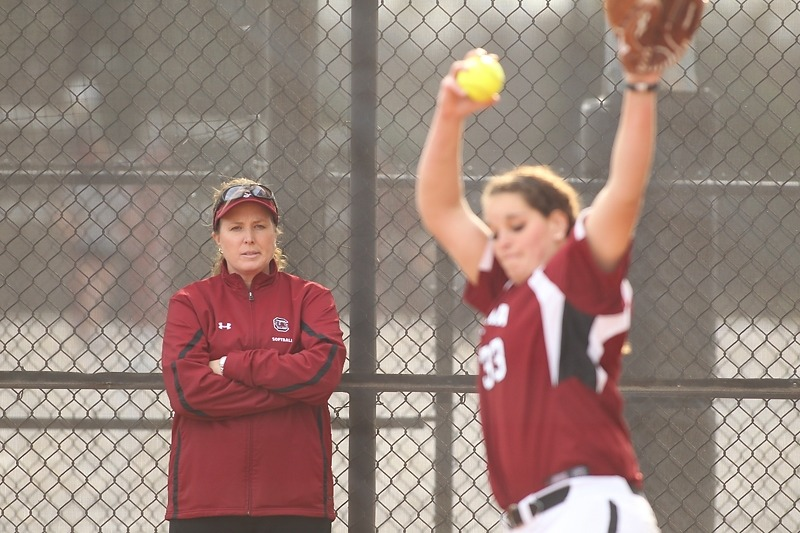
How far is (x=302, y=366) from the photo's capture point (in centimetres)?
364

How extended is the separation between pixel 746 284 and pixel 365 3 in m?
2.00

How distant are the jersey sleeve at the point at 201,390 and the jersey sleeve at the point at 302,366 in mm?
38

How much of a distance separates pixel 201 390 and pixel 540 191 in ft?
5.46

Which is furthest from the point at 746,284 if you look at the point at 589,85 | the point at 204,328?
the point at 204,328

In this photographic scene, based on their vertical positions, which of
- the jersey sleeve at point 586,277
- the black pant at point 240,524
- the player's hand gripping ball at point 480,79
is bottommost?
the black pant at point 240,524

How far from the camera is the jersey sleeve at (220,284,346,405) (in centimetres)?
360

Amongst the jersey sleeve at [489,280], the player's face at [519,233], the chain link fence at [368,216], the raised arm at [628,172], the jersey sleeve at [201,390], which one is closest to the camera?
the raised arm at [628,172]

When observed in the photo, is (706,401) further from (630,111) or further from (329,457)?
(630,111)

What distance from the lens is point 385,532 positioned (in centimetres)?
447

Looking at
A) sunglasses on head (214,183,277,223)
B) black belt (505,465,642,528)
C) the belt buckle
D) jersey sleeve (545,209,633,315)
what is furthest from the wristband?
sunglasses on head (214,183,277,223)

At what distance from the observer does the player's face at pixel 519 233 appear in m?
2.35

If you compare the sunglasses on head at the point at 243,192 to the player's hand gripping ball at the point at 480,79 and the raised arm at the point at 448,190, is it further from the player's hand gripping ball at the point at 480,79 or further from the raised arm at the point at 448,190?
the player's hand gripping ball at the point at 480,79

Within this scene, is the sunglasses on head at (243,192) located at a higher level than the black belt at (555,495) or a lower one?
higher

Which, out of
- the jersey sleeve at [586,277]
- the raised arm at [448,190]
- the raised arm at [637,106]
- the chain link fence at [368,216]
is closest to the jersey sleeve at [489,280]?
the raised arm at [448,190]
